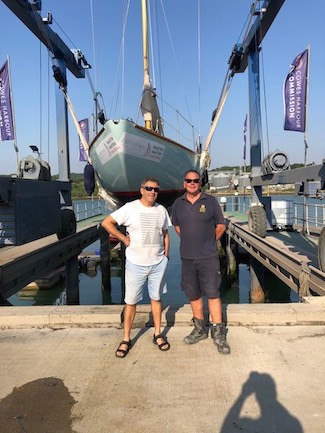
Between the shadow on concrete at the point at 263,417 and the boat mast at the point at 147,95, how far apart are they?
32.1 feet

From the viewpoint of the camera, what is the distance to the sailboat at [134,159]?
29.3 feet

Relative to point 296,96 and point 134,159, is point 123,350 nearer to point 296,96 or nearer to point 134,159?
point 134,159

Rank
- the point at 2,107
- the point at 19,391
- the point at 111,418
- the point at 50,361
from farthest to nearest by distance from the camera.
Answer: the point at 2,107, the point at 50,361, the point at 19,391, the point at 111,418

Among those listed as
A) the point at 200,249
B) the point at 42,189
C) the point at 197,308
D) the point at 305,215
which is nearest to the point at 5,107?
the point at 42,189

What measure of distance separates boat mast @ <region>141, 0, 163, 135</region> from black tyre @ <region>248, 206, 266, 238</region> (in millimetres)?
4319

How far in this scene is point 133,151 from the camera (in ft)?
29.5

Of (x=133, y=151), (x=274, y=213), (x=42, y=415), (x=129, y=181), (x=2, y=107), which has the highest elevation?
(x=2, y=107)

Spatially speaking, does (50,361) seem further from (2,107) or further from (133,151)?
(2,107)

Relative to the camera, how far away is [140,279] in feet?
11.2

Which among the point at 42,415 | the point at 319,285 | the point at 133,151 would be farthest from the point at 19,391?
the point at 133,151

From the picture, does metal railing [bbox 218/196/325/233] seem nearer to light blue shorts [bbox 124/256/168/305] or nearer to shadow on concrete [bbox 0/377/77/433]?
light blue shorts [bbox 124/256/168/305]

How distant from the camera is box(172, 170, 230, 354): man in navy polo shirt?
11.3 ft

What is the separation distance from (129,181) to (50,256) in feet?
9.48

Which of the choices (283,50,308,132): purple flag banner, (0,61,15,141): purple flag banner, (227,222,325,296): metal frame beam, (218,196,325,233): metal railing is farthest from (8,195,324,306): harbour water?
(0,61,15,141): purple flag banner
